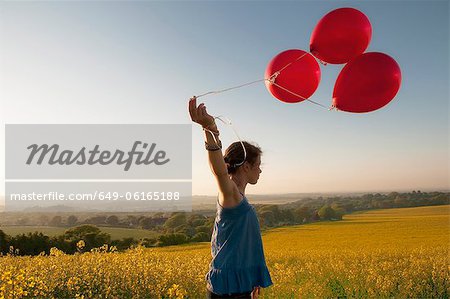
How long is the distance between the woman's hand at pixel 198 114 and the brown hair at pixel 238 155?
0.33 meters

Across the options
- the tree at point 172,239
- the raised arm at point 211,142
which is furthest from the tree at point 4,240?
the raised arm at point 211,142

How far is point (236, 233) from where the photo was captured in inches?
83.4

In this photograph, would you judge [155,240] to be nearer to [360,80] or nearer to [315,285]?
[315,285]

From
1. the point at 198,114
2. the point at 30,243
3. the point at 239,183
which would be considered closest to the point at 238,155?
the point at 239,183

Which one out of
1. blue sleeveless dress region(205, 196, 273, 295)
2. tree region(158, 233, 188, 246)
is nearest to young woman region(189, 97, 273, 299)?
blue sleeveless dress region(205, 196, 273, 295)

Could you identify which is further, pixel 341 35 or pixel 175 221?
pixel 175 221

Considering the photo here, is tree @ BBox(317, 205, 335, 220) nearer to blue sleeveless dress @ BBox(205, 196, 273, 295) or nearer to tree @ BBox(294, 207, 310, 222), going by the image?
tree @ BBox(294, 207, 310, 222)

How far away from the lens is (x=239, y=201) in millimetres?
2100

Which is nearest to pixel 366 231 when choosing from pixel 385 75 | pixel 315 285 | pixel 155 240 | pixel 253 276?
pixel 155 240

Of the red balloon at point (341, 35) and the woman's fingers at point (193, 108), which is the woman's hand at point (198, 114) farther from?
the red balloon at point (341, 35)

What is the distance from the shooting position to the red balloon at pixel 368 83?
124 inches

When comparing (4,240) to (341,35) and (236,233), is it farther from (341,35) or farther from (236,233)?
(236,233)

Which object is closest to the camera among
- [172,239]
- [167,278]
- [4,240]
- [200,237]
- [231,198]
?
[231,198]

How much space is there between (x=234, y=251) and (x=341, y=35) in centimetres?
194
